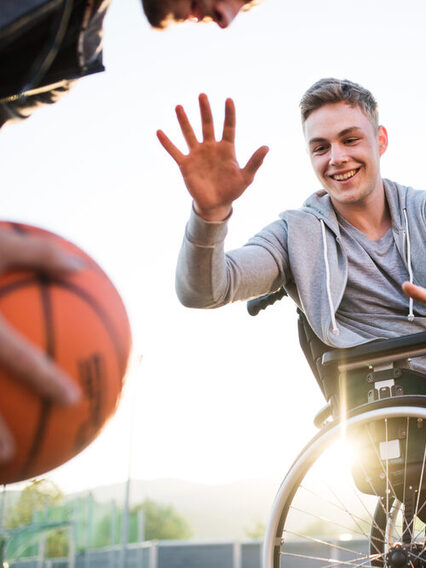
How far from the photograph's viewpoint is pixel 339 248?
2.92 metres

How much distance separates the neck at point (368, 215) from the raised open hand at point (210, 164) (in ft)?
2.67

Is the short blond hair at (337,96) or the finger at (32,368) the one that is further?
the short blond hair at (337,96)

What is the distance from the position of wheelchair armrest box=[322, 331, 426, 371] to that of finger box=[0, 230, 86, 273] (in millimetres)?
1296

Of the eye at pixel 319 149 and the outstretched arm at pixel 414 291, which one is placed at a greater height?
the eye at pixel 319 149

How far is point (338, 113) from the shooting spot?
2975mm

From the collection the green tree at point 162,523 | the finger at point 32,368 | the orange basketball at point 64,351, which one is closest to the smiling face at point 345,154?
the orange basketball at point 64,351

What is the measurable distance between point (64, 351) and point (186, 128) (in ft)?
3.60

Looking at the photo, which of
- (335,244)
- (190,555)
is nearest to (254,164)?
(335,244)

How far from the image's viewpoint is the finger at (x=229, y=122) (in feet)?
7.34

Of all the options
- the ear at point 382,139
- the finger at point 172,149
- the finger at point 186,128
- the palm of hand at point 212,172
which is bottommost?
the palm of hand at point 212,172

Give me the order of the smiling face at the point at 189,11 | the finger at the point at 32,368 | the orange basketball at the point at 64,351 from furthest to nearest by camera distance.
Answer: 1. the smiling face at the point at 189,11
2. the orange basketball at the point at 64,351
3. the finger at the point at 32,368

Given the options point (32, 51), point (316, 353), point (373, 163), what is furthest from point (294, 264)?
point (32, 51)

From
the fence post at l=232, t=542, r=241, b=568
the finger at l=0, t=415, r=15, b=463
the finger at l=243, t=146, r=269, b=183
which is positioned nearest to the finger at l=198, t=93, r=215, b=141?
the finger at l=243, t=146, r=269, b=183

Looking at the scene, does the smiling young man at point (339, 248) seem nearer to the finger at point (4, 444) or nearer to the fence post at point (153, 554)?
the finger at point (4, 444)
